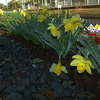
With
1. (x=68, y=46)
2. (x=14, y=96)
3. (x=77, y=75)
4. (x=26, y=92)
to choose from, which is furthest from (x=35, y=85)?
(x=68, y=46)

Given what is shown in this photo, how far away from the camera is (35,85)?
1.34 meters

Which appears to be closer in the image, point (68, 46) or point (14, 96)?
point (14, 96)

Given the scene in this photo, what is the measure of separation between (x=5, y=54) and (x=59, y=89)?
1464mm

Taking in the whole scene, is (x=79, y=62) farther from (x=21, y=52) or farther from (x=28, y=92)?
(x=21, y=52)

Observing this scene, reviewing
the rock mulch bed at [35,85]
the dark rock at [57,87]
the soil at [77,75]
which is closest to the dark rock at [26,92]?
the rock mulch bed at [35,85]

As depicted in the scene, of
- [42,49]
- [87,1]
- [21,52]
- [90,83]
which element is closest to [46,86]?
[90,83]

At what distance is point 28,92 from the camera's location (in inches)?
48.0

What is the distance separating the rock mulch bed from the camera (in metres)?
1.16

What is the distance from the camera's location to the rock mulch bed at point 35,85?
116 cm

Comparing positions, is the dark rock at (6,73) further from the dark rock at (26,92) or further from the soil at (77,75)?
the soil at (77,75)

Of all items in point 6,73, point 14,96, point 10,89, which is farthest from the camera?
point 6,73

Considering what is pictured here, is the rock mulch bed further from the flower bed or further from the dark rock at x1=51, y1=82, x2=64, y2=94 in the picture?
the flower bed

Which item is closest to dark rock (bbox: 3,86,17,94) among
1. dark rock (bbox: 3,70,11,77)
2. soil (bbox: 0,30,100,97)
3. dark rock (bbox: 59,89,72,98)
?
dark rock (bbox: 3,70,11,77)

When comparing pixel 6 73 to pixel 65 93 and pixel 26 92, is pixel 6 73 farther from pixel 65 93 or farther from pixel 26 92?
pixel 65 93
